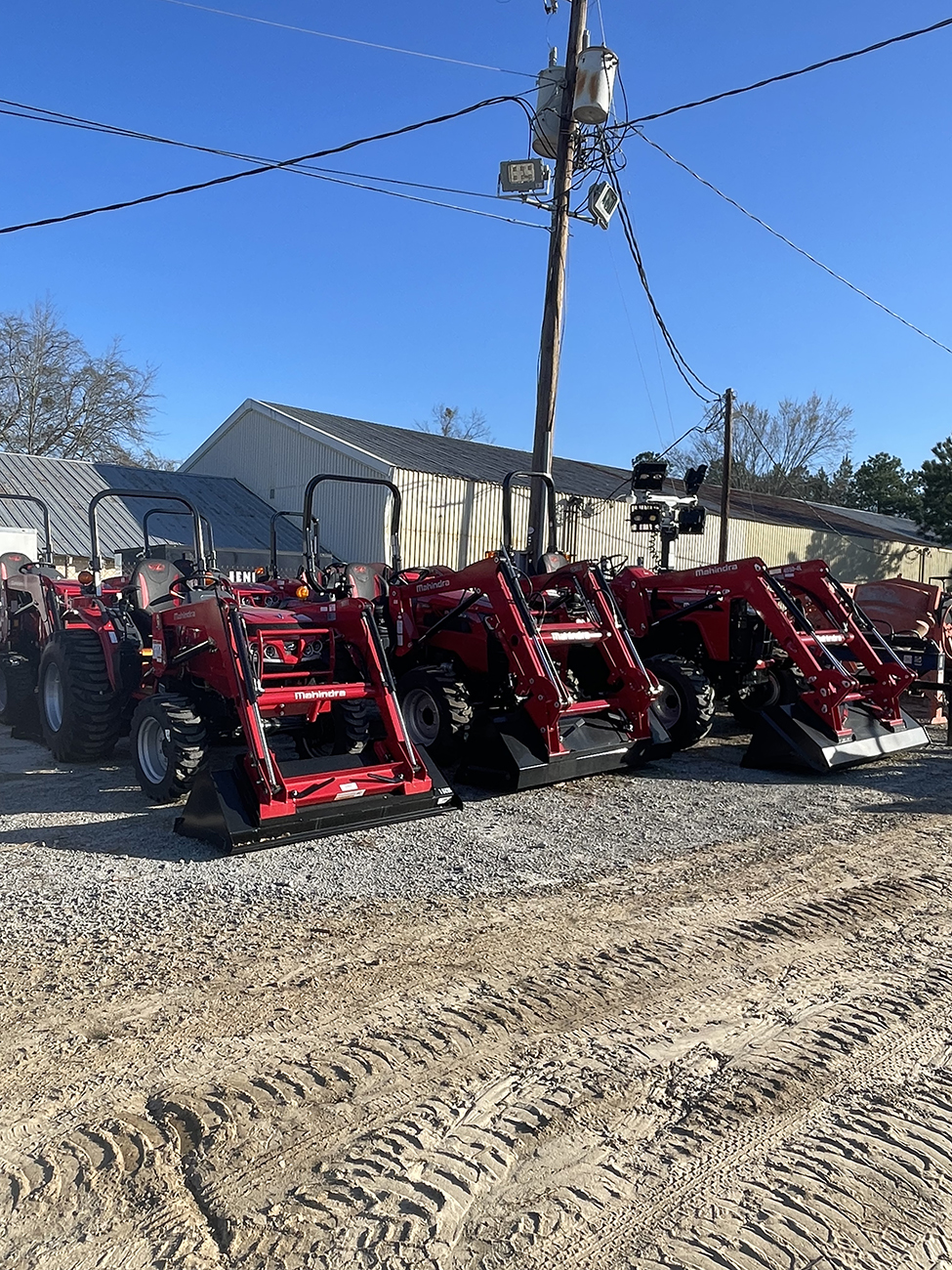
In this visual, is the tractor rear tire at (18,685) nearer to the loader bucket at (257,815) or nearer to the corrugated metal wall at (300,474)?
the loader bucket at (257,815)

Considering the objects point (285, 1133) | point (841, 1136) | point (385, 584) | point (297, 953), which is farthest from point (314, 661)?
point (841, 1136)

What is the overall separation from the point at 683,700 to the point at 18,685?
7246mm

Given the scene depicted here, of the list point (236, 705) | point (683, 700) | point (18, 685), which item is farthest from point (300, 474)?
point (236, 705)

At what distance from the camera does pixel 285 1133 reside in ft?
9.49

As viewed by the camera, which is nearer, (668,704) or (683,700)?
(683,700)

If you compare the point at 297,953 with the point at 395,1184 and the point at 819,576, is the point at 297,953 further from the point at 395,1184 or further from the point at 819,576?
the point at 819,576

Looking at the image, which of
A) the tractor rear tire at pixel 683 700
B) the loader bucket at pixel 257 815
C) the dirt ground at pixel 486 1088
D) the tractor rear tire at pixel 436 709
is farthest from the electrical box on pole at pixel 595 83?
the dirt ground at pixel 486 1088

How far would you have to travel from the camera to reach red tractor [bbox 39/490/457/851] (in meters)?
5.74

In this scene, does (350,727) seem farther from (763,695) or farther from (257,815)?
(763,695)

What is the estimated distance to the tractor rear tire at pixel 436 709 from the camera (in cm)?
812

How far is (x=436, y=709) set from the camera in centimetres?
831

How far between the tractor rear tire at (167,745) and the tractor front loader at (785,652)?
16.3 ft

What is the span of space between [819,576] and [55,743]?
7.66 metres

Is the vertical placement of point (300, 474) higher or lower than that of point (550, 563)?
higher
